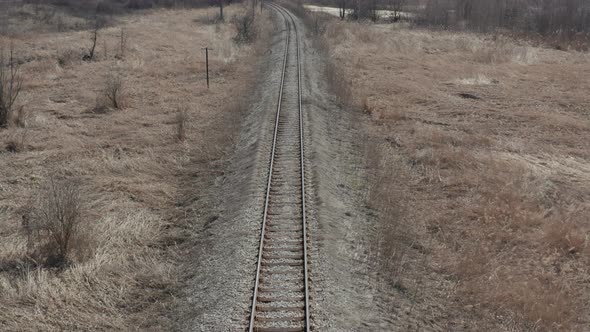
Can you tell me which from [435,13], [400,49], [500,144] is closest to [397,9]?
[435,13]

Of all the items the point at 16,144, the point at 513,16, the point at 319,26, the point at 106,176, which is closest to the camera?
the point at 106,176

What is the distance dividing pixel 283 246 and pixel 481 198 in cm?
628

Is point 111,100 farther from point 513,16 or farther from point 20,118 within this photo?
point 513,16

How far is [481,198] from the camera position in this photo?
47.9ft

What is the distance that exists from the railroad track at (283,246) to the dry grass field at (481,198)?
5.75 ft

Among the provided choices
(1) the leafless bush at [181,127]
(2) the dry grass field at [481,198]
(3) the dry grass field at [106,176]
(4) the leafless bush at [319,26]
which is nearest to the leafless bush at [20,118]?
(3) the dry grass field at [106,176]

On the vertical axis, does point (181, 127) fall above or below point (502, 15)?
below

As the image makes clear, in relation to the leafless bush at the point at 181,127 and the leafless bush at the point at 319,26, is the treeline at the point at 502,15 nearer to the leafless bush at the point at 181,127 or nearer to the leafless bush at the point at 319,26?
the leafless bush at the point at 319,26

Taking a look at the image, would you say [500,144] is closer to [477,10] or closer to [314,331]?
[314,331]

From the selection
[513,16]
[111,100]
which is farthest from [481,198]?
[513,16]

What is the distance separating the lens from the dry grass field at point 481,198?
396 inches

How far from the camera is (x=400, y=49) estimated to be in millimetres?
43906

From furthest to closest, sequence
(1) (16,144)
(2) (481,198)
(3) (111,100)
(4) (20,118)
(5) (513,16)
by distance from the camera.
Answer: (5) (513,16) → (3) (111,100) → (4) (20,118) → (1) (16,144) → (2) (481,198)

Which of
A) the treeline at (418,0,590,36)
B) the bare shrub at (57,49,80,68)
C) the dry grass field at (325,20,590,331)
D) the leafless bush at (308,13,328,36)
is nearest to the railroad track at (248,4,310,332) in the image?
the dry grass field at (325,20,590,331)
